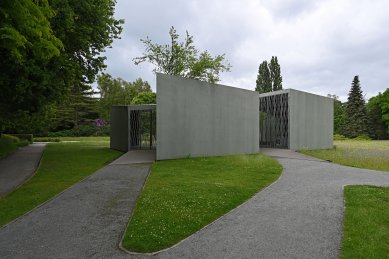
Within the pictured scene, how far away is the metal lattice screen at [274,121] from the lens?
23.9 meters

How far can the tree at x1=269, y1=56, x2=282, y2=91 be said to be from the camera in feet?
186

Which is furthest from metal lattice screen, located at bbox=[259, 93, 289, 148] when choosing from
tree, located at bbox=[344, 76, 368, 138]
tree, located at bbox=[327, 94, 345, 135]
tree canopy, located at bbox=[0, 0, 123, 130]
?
tree, located at bbox=[327, 94, 345, 135]

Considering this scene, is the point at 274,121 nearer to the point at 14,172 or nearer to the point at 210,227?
the point at 14,172

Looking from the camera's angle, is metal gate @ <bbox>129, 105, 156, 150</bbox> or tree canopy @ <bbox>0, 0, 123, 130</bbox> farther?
metal gate @ <bbox>129, 105, 156, 150</bbox>

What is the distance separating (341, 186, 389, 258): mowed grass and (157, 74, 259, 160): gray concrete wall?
28.4 ft

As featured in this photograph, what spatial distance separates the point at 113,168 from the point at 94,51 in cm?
871

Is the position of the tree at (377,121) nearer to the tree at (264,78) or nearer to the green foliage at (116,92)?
the tree at (264,78)

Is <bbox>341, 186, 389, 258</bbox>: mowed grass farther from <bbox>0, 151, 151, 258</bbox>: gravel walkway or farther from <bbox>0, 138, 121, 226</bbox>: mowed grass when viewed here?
<bbox>0, 138, 121, 226</bbox>: mowed grass

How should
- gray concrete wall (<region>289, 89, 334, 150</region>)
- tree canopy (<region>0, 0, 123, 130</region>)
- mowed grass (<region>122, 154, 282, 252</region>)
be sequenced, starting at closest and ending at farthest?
mowed grass (<region>122, 154, 282, 252</region>)
tree canopy (<region>0, 0, 123, 130</region>)
gray concrete wall (<region>289, 89, 334, 150</region>)

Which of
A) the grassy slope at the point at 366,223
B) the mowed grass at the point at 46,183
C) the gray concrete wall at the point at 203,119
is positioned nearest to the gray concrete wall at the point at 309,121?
the gray concrete wall at the point at 203,119

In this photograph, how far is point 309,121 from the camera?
82.5 ft

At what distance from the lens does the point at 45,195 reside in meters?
8.53

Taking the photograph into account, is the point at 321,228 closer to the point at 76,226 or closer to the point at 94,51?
the point at 76,226

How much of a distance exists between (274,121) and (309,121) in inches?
111
